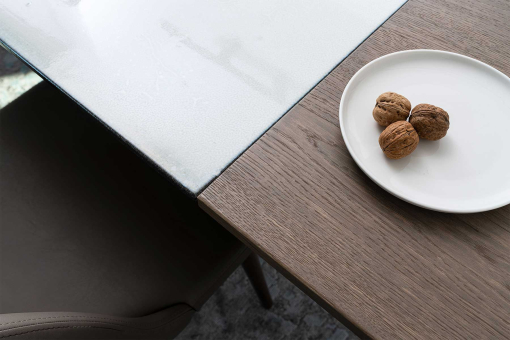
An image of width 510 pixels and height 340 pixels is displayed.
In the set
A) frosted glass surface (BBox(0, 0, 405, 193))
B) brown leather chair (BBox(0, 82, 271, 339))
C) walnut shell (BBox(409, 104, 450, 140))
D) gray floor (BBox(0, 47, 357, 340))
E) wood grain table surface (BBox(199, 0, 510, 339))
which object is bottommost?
gray floor (BBox(0, 47, 357, 340))

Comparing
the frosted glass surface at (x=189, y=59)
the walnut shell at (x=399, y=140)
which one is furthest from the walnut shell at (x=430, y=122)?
the frosted glass surface at (x=189, y=59)

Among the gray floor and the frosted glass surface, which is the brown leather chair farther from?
the gray floor

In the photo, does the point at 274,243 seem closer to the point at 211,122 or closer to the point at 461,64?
the point at 211,122

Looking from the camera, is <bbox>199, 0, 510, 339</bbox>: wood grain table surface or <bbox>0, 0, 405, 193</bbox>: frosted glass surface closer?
<bbox>199, 0, 510, 339</bbox>: wood grain table surface

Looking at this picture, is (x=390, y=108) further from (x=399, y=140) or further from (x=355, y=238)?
(x=355, y=238)

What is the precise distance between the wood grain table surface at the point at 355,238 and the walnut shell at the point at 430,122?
A: 0.08 m

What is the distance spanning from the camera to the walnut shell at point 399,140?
1.36 feet

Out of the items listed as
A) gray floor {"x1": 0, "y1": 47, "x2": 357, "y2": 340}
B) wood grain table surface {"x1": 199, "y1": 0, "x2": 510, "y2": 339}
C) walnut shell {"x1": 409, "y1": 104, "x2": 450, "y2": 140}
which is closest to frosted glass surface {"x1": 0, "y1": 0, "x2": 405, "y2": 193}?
wood grain table surface {"x1": 199, "y1": 0, "x2": 510, "y2": 339}

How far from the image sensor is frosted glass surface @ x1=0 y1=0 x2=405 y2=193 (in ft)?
1.55

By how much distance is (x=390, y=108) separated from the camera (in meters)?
0.43

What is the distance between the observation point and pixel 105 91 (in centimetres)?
51

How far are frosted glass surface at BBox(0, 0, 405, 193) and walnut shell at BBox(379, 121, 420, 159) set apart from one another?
0.13 metres

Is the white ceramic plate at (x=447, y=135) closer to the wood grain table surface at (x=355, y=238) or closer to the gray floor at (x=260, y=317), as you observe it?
the wood grain table surface at (x=355, y=238)

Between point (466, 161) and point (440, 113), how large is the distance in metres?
0.07
